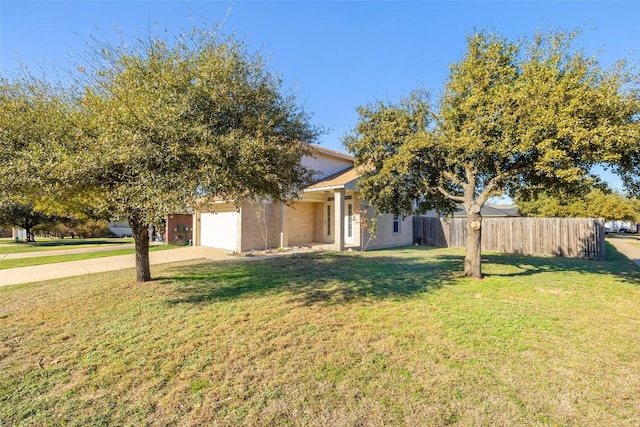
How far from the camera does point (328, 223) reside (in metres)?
19.9

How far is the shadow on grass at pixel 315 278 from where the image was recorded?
25.9 ft

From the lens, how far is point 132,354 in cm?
456

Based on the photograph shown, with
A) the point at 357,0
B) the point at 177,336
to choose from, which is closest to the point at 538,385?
the point at 177,336

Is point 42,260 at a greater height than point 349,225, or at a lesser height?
lesser

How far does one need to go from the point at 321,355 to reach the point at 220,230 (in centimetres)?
1593

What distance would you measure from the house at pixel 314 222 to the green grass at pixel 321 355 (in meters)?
8.60

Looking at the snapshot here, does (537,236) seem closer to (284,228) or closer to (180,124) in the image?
(284,228)

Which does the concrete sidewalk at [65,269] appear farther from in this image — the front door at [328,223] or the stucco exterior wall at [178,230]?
the stucco exterior wall at [178,230]

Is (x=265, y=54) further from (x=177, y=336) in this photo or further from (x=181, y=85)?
(x=177, y=336)

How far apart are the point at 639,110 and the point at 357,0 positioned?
8.36m

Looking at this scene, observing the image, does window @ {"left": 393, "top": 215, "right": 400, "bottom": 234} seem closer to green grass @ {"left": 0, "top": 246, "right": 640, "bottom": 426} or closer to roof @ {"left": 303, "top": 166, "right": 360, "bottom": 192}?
roof @ {"left": 303, "top": 166, "right": 360, "bottom": 192}

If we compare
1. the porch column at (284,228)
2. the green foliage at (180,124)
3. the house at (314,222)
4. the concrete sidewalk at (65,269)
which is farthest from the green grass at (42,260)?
the green foliage at (180,124)

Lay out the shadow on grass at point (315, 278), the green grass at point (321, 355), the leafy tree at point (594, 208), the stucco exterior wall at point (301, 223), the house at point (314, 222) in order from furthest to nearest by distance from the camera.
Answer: the leafy tree at point (594, 208) → the stucco exterior wall at point (301, 223) → the house at point (314, 222) → the shadow on grass at point (315, 278) → the green grass at point (321, 355)

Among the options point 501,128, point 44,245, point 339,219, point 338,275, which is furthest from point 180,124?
point 44,245
